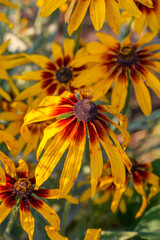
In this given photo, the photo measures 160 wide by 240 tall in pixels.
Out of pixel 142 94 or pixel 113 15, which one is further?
pixel 142 94

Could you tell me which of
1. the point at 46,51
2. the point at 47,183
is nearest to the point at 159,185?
the point at 47,183

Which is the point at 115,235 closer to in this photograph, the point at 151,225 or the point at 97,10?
the point at 151,225

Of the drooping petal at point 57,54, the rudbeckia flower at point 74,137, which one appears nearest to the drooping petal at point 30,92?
the drooping petal at point 57,54

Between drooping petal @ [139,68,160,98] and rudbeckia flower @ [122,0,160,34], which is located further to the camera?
rudbeckia flower @ [122,0,160,34]

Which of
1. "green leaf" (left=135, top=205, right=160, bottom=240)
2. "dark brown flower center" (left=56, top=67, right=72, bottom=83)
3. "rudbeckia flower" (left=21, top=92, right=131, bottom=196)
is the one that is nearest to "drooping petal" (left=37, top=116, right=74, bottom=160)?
"rudbeckia flower" (left=21, top=92, right=131, bottom=196)

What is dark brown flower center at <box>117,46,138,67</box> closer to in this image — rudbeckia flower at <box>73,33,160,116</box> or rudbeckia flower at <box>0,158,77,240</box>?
rudbeckia flower at <box>73,33,160,116</box>

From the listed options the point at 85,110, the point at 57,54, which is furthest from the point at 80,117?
the point at 57,54
